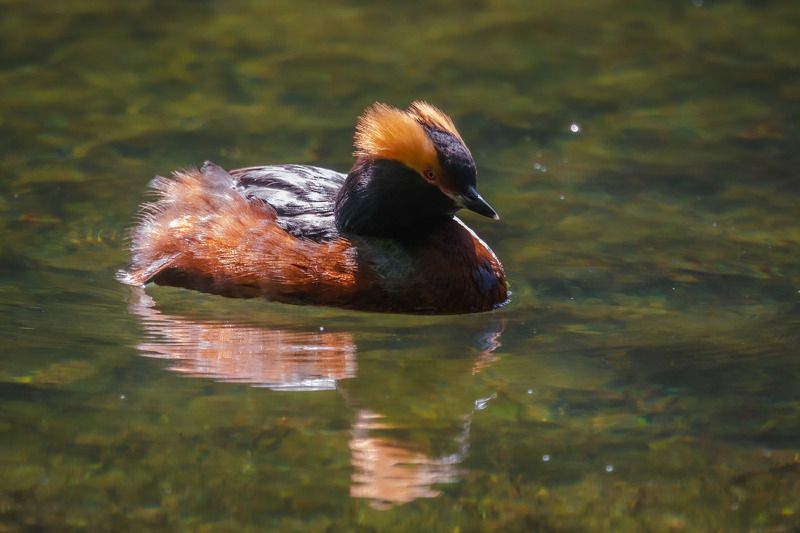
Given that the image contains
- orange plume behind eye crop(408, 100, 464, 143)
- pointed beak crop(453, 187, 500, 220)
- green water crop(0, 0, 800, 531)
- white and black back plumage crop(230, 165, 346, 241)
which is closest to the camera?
green water crop(0, 0, 800, 531)

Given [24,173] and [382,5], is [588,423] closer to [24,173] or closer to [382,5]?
[24,173]

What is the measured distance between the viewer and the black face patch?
8.02 metres

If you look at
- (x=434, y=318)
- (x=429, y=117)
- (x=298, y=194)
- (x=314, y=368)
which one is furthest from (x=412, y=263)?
(x=314, y=368)

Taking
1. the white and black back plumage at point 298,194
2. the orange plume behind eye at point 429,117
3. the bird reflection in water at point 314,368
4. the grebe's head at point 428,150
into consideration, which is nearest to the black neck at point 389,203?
the grebe's head at point 428,150

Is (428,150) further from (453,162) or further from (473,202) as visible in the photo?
(473,202)

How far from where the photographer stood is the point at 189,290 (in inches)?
335

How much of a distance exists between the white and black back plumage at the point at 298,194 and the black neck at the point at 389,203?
0.15 metres

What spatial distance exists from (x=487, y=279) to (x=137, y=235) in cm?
240

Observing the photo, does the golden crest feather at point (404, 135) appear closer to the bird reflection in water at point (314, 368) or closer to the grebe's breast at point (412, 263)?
the grebe's breast at point (412, 263)

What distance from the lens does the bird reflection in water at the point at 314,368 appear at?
586 centimetres

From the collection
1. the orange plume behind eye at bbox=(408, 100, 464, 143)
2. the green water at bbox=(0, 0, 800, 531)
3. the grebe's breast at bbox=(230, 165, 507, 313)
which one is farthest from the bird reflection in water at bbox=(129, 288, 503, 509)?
the orange plume behind eye at bbox=(408, 100, 464, 143)

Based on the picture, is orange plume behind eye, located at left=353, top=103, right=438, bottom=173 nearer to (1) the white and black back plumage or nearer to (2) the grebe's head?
(2) the grebe's head

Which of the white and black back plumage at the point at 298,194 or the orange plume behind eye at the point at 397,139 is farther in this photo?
the white and black back plumage at the point at 298,194

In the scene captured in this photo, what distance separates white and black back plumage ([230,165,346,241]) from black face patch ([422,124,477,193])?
81 centimetres
